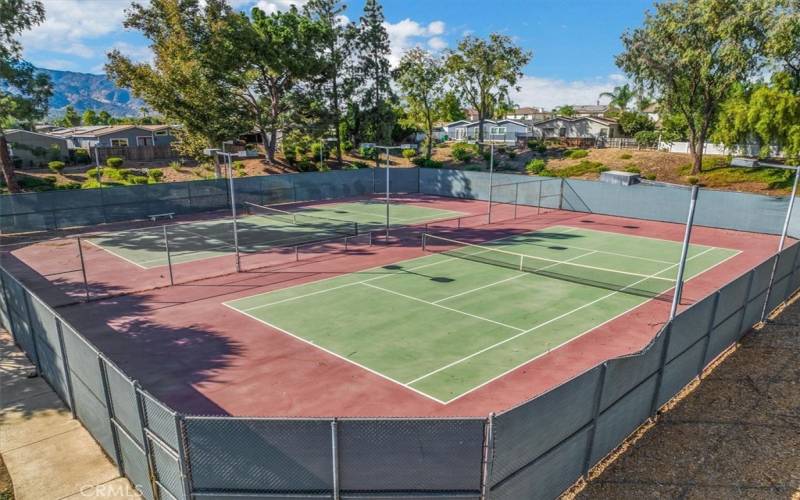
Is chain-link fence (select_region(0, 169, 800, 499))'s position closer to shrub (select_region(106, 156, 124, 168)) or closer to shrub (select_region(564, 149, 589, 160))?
shrub (select_region(106, 156, 124, 168))

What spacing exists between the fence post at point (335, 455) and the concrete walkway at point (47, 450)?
178 inches

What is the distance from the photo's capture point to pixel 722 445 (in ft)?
36.4

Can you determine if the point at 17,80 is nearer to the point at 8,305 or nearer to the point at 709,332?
the point at 8,305

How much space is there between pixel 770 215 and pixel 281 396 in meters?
35.0

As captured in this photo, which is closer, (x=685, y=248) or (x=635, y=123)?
(x=685, y=248)

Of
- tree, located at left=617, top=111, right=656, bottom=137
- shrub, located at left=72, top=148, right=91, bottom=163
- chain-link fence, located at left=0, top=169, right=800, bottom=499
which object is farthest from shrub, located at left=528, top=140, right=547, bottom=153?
chain-link fence, located at left=0, top=169, right=800, bottom=499

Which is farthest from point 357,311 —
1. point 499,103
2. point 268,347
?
point 499,103

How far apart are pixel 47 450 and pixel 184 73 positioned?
1625 inches

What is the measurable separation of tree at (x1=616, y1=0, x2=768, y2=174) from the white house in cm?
3755

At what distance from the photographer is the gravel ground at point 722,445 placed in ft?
31.7

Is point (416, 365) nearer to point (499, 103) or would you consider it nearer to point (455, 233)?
point (455, 233)

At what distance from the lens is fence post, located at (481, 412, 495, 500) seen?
7219mm

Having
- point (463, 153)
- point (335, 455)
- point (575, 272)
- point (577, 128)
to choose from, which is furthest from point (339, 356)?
point (577, 128)

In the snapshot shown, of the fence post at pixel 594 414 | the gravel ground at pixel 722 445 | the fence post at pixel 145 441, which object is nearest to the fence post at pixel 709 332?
the gravel ground at pixel 722 445
